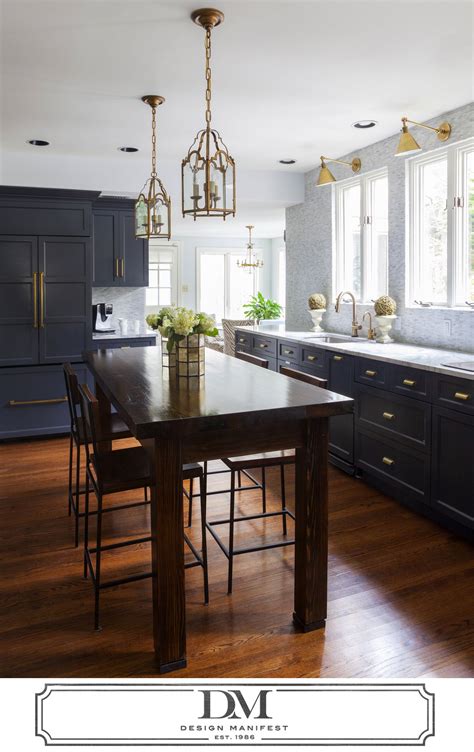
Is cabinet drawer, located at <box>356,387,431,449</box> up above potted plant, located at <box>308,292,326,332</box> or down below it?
below

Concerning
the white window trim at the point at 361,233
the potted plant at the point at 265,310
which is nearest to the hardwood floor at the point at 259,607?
the white window trim at the point at 361,233

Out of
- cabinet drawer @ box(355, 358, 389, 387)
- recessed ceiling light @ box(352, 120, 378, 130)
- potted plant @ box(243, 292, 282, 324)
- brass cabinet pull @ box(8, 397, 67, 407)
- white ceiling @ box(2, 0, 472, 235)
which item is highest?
recessed ceiling light @ box(352, 120, 378, 130)

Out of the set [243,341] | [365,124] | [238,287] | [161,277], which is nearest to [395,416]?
[365,124]

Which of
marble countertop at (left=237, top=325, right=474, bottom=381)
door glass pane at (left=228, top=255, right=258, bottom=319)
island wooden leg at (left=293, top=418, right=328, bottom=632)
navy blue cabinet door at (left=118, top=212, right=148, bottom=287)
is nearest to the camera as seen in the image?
island wooden leg at (left=293, top=418, right=328, bottom=632)

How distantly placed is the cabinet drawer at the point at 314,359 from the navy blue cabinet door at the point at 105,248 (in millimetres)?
2314

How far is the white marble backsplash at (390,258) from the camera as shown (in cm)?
401

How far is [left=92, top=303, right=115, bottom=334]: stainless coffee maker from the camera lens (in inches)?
235

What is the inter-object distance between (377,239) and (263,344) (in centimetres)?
141

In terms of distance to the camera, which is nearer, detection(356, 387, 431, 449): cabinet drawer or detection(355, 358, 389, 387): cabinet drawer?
detection(356, 387, 431, 449): cabinet drawer

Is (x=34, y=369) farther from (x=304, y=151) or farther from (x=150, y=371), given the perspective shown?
(x=304, y=151)

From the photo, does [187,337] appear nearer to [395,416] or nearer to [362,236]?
[395,416]

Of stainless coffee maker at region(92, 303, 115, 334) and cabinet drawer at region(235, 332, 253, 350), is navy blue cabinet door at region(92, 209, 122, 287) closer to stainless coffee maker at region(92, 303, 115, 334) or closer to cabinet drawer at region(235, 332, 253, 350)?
stainless coffee maker at region(92, 303, 115, 334)

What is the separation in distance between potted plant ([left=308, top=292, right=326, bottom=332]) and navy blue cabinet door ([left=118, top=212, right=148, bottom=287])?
5.79 feet

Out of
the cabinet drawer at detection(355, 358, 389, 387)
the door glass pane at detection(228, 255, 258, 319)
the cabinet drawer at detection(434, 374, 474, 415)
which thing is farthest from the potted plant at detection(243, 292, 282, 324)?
the cabinet drawer at detection(434, 374, 474, 415)
